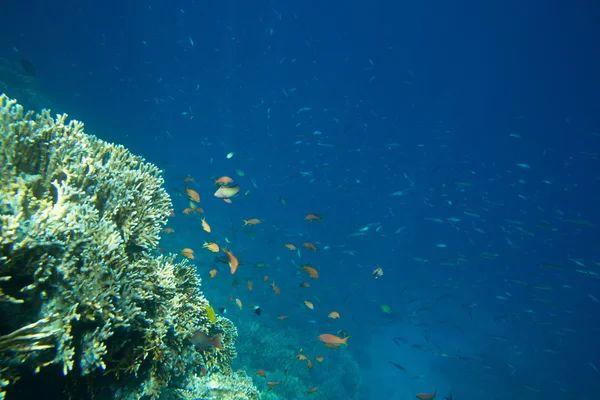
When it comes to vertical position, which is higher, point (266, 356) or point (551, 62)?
point (551, 62)

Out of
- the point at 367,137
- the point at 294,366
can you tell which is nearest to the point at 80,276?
the point at 294,366

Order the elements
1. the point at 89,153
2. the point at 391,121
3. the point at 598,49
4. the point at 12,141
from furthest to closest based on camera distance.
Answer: the point at 391,121, the point at 598,49, the point at 89,153, the point at 12,141

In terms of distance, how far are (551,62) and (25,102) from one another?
41893mm

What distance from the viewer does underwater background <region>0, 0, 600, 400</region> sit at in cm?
2117

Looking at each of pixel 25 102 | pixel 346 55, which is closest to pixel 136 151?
pixel 25 102

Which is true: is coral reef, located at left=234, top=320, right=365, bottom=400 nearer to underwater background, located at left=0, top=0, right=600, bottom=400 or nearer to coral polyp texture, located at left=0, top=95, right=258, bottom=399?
underwater background, located at left=0, top=0, right=600, bottom=400

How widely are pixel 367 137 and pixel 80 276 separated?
27.7 metres

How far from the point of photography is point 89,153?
3330mm

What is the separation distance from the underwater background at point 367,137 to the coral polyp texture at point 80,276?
12.0m

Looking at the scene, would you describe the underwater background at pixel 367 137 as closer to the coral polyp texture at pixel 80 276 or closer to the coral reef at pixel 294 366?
the coral reef at pixel 294 366

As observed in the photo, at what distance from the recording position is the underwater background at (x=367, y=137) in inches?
834

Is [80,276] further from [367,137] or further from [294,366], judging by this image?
[367,137]

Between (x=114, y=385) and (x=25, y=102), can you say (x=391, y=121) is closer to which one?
(x=114, y=385)

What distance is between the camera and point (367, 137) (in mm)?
27609
